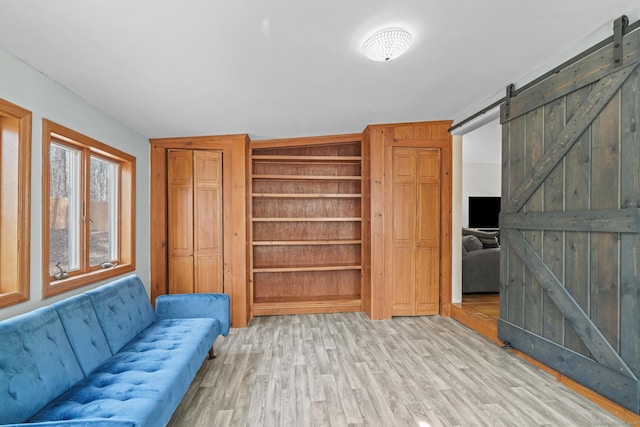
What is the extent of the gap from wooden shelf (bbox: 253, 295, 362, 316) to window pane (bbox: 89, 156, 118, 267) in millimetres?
1824

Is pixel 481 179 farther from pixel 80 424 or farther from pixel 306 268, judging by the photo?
pixel 80 424

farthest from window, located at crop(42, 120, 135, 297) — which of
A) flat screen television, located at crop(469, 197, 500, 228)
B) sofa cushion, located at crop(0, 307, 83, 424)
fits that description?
flat screen television, located at crop(469, 197, 500, 228)

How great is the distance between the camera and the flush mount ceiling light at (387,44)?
187cm

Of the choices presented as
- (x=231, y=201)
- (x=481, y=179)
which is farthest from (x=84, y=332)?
(x=481, y=179)

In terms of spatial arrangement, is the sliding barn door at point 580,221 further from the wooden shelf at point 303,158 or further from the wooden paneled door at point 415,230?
the wooden shelf at point 303,158

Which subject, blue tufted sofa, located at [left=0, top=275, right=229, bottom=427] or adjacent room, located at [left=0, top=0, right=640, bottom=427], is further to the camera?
adjacent room, located at [left=0, top=0, right=640, bottom=427]

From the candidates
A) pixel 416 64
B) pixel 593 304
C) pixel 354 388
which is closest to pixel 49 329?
pixel 354 388

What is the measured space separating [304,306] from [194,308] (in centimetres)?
162

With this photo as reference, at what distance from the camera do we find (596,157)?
2.03 meters

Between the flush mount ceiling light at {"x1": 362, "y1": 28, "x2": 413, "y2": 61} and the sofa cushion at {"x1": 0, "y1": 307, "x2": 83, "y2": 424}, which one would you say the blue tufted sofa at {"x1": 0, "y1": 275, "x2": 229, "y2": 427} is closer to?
the sofa cushion at {"x1": 0, "y1": 307, "x2": 83, "y2": 424}

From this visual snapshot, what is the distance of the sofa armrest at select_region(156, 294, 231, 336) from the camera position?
287 centimetres

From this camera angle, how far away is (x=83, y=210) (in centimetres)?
263

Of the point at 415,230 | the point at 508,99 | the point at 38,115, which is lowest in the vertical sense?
the point at 415,230

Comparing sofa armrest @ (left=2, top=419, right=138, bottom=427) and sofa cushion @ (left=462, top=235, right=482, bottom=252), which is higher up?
sofa cushion @ (left=462, top=235, right=482, bottom=252)
